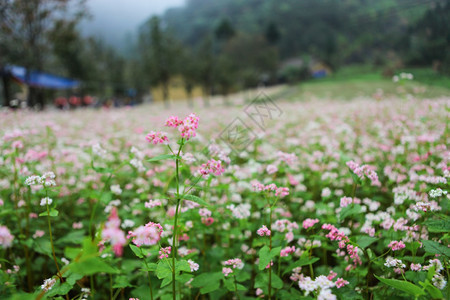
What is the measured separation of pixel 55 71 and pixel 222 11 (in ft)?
275

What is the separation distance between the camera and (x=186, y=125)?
4.87 feet

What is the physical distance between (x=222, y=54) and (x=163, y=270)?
37977mm

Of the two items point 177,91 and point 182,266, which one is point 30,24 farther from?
point 177,91

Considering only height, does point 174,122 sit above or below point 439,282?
above

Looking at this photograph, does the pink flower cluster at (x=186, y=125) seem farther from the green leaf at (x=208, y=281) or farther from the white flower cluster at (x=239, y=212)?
the green leaf at (x=208, y=281)

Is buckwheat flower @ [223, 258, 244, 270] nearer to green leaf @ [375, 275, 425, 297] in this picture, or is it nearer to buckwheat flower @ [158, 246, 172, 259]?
buckwheat flower @ [158, 246, 172, 259]

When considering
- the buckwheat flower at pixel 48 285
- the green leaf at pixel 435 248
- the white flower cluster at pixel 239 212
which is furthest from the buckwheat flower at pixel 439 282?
the buckwheat flower at pixel 48 285

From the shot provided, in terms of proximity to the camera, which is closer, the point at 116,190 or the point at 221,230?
the point at 116,190

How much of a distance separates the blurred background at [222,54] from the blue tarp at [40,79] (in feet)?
0.39

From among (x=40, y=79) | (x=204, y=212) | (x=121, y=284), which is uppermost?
A: (x=40, y=79)

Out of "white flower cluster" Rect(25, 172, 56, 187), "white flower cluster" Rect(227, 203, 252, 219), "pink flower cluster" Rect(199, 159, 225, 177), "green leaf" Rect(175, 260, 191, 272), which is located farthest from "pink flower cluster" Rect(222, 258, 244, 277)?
"white flower cluster" Rect(25, 172, 56, 187)

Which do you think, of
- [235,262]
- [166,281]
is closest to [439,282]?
[235,262]

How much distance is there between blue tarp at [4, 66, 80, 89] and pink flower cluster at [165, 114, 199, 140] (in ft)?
60.1

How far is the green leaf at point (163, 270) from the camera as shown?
1549 mm
